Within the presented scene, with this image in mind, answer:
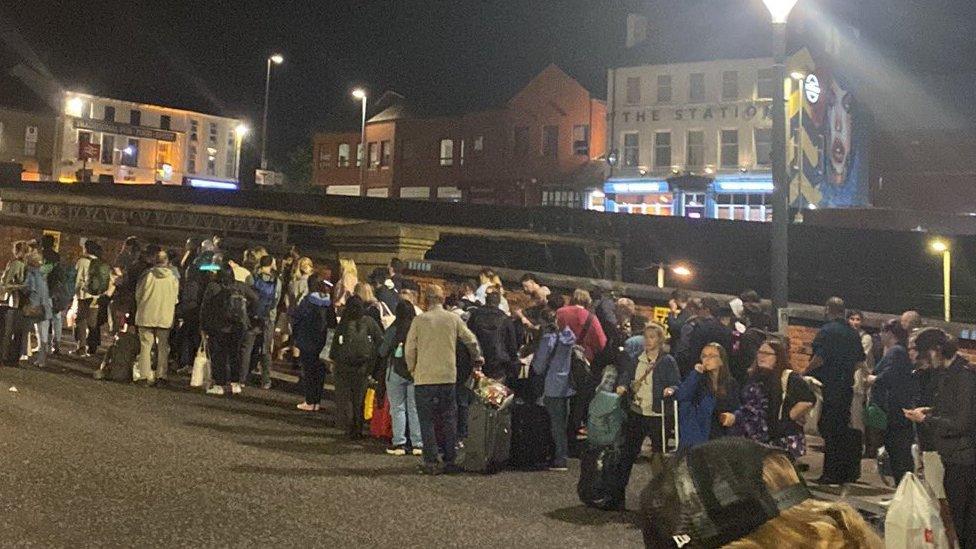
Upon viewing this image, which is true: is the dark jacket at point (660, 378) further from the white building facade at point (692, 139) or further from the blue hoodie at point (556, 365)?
the white building facade at point (692, 139)

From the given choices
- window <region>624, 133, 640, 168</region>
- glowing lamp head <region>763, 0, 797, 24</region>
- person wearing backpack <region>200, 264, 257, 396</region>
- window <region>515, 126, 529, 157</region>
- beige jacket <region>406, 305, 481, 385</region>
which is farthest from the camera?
window <region>515, 126, 529, 157</region>

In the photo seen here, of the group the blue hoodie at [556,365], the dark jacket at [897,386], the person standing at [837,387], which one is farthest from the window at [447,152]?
the dark jacket at [897,386]

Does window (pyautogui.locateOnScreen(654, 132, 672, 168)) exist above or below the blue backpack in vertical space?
above

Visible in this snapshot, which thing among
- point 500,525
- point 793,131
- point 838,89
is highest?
point 838,89

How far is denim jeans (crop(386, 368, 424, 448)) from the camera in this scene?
11211 mm

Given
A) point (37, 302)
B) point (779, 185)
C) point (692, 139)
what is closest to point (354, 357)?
point (779, 185)

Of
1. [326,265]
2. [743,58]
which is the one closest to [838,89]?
[743,58]

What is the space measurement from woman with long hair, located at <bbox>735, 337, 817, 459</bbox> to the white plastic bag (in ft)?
14.9

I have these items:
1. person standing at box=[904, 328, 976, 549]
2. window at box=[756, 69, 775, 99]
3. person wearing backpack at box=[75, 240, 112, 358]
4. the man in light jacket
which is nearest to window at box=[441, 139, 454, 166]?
window at box=[756, 69, 775, 99]

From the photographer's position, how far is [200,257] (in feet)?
50.4

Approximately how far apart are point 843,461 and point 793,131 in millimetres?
34105

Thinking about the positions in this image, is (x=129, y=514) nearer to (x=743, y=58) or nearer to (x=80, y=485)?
(x=80, y=485)

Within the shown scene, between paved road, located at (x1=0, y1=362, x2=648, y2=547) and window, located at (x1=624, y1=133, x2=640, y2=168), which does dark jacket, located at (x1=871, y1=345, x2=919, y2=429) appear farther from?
window, located at (x1=624, y1=133, x2=640, y2=168)

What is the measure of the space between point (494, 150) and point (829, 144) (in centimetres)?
1995
